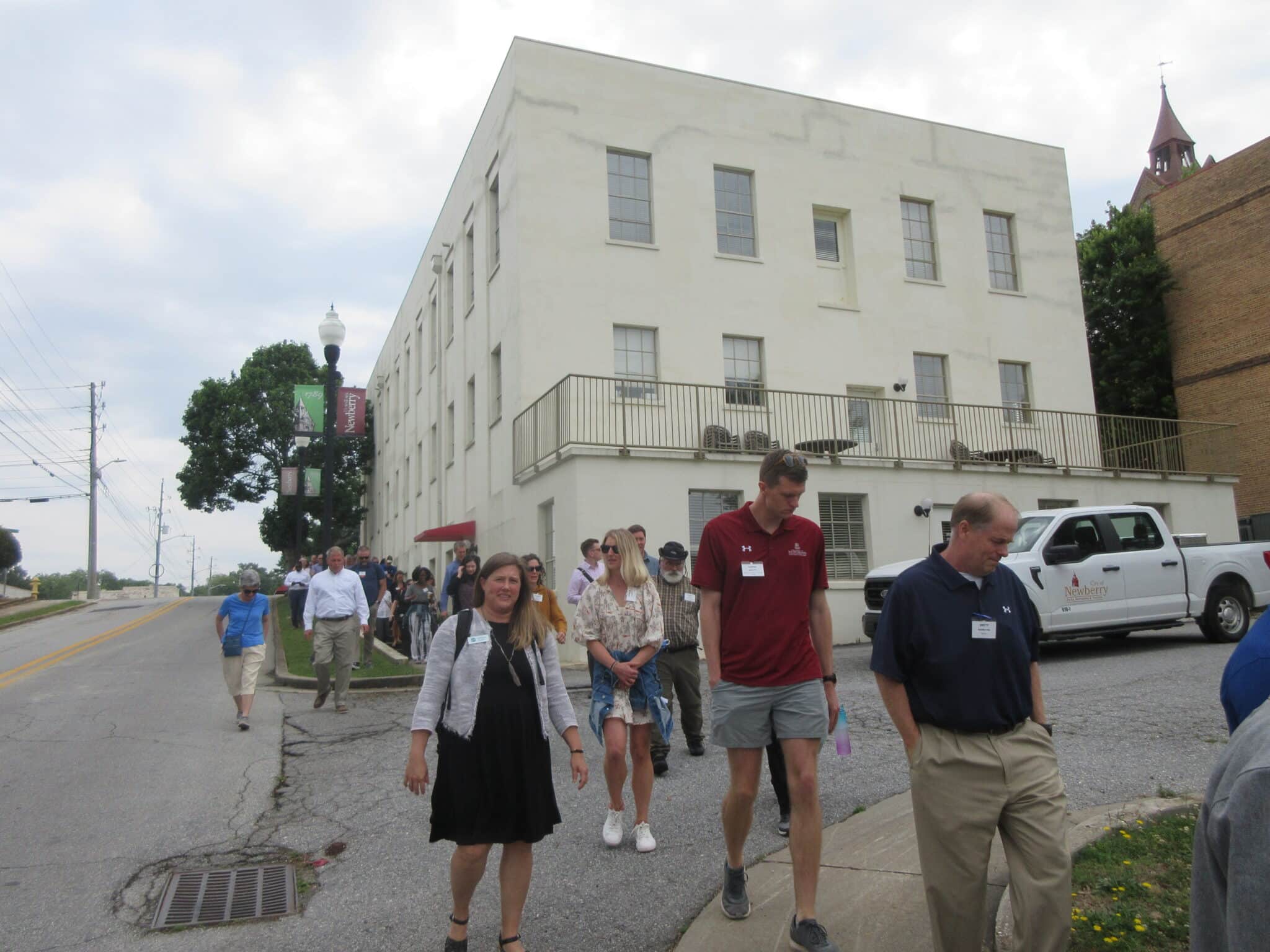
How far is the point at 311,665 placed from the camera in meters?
15.1

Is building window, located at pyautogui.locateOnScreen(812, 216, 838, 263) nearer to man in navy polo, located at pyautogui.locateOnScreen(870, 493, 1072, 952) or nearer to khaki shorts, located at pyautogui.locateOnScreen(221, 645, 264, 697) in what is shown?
khaki shorts, located at pyautogui.locateOnScreen(221, 645, 264, 697)

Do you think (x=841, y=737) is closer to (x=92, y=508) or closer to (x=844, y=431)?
(x=844, y=431)

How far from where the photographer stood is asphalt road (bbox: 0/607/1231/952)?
448cm

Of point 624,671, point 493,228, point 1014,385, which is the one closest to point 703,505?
point 493,228

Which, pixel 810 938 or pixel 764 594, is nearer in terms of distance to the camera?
pixel 810 938

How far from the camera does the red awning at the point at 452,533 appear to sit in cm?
2200

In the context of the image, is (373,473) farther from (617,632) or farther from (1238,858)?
(1238,858)

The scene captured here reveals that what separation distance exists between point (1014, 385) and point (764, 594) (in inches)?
798

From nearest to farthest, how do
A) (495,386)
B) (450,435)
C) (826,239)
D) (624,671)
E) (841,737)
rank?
(841,737), (624,671), (495,386), (826,239), (450,435)

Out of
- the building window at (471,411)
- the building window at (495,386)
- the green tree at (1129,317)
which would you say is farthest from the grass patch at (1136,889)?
the green tree at (1129,317)

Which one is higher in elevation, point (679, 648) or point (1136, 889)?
point (679, 648)

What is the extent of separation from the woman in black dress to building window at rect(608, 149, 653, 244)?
53.7ft

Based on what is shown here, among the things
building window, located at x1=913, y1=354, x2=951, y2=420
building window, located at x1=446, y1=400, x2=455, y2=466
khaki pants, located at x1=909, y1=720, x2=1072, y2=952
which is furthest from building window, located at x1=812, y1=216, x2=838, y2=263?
khaki pants, located at x1=909, y1=720, x2=1072, y2=952

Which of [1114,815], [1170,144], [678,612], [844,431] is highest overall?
[1170,144]
